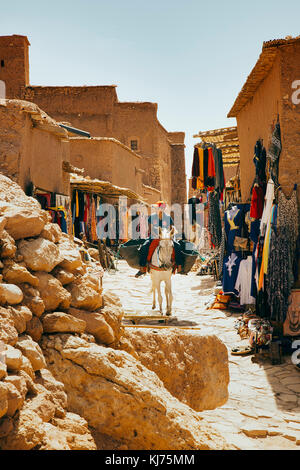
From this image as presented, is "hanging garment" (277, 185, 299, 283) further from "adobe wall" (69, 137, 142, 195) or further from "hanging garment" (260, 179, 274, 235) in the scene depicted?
"adobe wall" (69, 137, 142, 195)

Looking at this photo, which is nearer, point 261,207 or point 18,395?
point 18,395

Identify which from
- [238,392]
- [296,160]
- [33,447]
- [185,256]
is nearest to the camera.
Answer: [33,447]

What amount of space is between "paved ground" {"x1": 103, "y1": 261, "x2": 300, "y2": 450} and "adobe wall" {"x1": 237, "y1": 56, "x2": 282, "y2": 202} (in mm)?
2918

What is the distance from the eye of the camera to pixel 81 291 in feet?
11.5

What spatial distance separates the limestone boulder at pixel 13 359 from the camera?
2420 mm

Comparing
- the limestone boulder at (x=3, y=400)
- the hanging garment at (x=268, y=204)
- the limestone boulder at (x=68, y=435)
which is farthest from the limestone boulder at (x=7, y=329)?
the hanging garment at (x=268, y=204)

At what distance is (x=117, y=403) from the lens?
2.88 m

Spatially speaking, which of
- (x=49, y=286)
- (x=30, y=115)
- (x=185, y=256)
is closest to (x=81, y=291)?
(x=49, y=286)

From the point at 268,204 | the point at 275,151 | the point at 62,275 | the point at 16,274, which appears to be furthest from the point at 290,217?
the point at 16,274

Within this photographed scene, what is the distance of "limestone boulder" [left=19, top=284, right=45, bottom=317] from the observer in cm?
301

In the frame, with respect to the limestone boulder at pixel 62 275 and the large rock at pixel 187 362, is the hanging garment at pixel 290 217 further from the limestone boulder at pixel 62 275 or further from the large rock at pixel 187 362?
the limestone boulder at pixel 62 275

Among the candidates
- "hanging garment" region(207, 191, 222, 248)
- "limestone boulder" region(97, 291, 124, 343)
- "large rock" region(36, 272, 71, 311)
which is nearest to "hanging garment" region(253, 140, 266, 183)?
"hanging garment" region(207, 191, 222, 248)

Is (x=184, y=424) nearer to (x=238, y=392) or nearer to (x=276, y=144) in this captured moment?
(x=238, y=392)
